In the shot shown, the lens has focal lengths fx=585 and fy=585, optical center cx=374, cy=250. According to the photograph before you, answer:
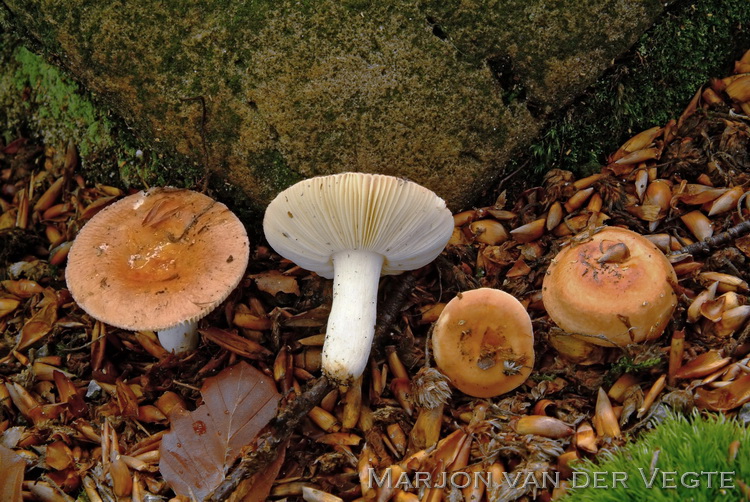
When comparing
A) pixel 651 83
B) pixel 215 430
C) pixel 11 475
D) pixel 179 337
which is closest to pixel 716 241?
pixel 651 83

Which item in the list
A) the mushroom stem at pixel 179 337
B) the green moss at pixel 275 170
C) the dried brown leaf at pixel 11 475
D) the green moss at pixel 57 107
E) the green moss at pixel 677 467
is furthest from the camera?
the green moss at pixel 57 107

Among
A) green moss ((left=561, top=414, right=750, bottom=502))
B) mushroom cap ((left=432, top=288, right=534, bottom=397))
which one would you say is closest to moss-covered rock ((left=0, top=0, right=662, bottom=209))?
mushroom cap ((left=432, top=288, right=534, bottom=397))

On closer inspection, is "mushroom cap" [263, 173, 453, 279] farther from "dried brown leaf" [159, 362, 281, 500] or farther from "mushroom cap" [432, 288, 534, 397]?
"dried brown leaf" [159, 362, 281, 500]

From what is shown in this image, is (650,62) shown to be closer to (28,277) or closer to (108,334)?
→ (108,334)

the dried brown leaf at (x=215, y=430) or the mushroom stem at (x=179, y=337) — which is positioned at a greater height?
the mushroom stem at (x=179, y=337)

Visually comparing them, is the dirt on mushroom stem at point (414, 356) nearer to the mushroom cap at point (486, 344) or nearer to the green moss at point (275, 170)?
the mushroom cap at point (486, 344)

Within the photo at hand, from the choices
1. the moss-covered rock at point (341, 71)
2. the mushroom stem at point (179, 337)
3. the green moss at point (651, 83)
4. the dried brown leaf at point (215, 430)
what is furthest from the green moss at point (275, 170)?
the green moss at point (651, 83)
